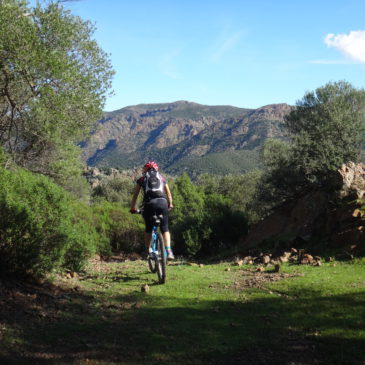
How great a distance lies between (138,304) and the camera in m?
6.59

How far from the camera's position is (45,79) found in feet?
52.6

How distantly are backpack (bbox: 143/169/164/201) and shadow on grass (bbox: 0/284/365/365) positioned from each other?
7.74 feet

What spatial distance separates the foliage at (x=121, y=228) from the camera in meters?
26.3

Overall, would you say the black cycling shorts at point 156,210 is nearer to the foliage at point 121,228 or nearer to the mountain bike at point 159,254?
the mountain bike at point 159,254

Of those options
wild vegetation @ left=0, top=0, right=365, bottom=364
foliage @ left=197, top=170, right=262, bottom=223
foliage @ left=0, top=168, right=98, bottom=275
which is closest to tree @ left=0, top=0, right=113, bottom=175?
wild vegetation @ left=0, top=0, right=365, bottom=364

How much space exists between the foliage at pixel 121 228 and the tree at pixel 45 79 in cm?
660

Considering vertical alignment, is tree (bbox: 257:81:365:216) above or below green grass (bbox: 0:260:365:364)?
above

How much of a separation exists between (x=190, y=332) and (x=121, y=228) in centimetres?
2188

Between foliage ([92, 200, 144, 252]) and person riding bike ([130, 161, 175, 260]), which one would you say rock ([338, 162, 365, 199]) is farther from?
foliage ([92, 200, 144, 252])

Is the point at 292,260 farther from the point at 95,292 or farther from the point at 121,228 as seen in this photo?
the point at 121,228

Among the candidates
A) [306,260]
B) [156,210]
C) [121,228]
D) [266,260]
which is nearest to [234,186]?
[121,228]

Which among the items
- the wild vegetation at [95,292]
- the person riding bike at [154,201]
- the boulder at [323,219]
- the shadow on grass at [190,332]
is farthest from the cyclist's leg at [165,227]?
the boulder at [323,219]

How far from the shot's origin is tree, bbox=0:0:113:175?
1472 cm

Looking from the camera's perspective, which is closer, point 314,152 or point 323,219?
point 323,219
